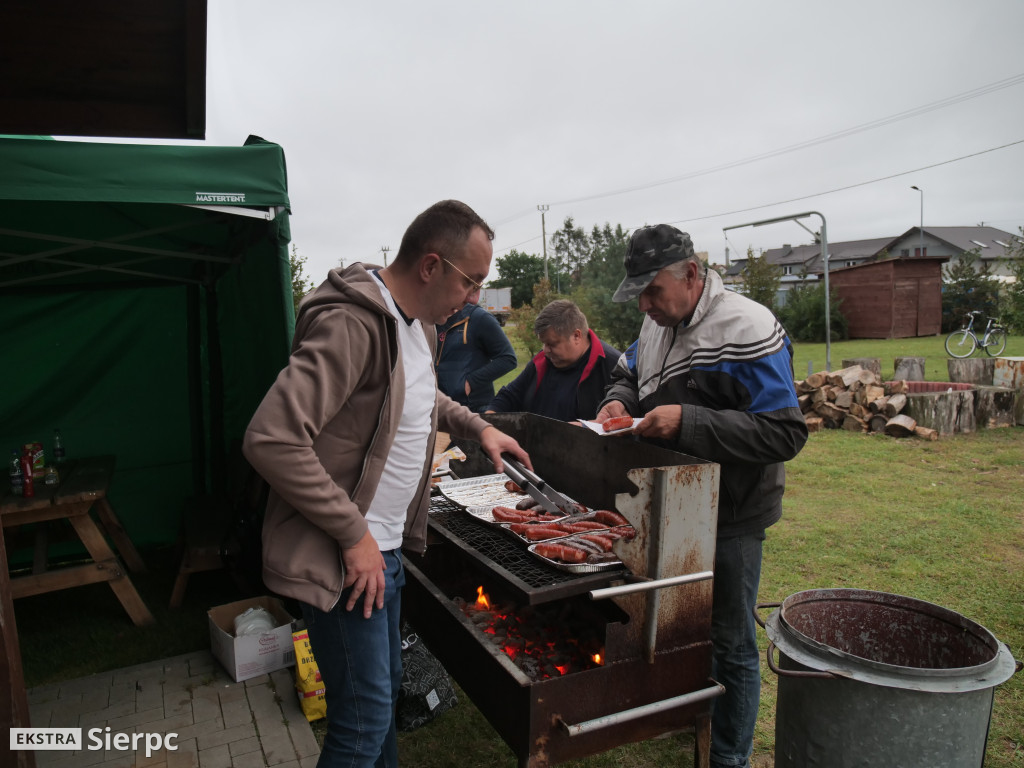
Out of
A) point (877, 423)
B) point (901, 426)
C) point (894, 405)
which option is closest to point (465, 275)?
point (901, 426)

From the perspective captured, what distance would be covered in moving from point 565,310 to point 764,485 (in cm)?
195

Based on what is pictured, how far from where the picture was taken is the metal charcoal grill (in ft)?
7.22

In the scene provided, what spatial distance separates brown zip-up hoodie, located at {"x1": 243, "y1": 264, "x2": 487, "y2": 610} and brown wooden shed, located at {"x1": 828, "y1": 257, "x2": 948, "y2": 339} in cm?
3137

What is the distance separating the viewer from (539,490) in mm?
3115

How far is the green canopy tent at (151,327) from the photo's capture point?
385cm

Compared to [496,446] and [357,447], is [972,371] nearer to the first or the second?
[496,446]

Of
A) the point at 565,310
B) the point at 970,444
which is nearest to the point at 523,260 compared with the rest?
the point at 970,444

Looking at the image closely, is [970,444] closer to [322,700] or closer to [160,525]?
[322,700]

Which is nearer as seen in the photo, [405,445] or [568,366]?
[405,445]

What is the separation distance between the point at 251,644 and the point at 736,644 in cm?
277

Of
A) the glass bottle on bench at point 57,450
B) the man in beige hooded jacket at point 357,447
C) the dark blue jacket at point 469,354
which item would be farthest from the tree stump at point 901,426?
the glass bottle on bench at point 57,450

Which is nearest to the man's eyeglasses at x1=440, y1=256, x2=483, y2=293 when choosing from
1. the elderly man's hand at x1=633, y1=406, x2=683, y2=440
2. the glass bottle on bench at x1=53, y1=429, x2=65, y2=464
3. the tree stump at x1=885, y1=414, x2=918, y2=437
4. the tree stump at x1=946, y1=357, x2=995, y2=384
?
the elderly man's hand at x1=633, y1=406, x2=683, y2=440

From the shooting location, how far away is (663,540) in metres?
2.25

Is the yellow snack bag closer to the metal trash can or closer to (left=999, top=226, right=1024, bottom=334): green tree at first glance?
the metal trash can
